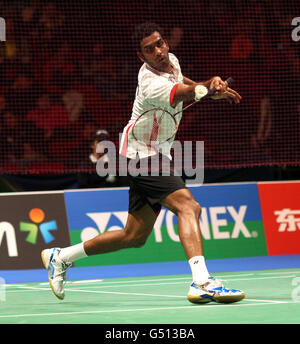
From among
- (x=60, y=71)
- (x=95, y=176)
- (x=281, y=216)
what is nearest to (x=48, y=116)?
(x=60, y=71)

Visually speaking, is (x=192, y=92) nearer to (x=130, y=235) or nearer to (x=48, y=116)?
(x=130, y=235)

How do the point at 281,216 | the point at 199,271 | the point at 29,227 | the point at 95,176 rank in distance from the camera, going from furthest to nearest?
1. the point at 95,176
2. the point at 281,216
3. the point at 29,227
4. the point at 199,271

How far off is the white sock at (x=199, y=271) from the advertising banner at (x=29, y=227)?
155 inches

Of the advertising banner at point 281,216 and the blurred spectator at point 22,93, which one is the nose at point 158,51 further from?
the blurred spectator at point 22,93

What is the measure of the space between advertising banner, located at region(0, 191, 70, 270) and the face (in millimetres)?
3800

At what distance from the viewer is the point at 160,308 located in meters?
5.60

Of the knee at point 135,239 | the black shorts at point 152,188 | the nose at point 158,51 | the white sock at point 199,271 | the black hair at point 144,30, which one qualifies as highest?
the black hair at point 144,30

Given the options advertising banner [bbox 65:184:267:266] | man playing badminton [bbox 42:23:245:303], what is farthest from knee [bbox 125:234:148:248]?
advertising banner [bbox 65:184:267:266]

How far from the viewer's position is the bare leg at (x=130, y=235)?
633 centimetres

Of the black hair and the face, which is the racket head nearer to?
Answer: the face

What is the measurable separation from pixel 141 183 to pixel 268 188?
4204mm

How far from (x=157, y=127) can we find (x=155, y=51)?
579mm

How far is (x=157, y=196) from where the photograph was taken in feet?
20.0

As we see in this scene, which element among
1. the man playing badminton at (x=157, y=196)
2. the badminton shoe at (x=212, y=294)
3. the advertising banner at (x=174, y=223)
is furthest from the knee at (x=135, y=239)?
the advertising banner at (x=174, y=223)
